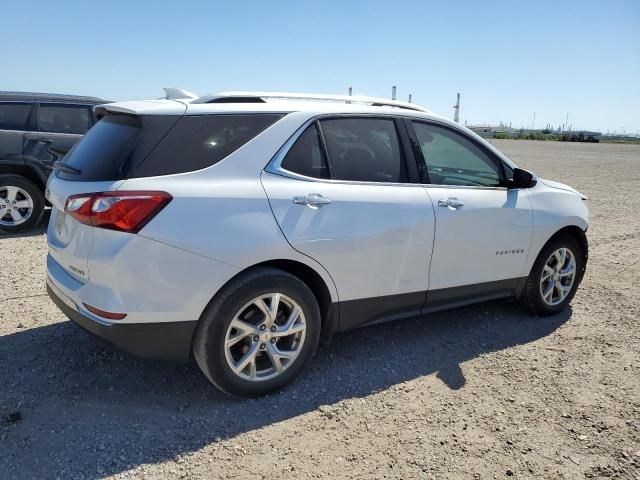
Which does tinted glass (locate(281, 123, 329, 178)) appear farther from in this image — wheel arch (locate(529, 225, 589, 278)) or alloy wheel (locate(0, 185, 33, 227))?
alloy wheel (locate(0, 185, 33, 227))

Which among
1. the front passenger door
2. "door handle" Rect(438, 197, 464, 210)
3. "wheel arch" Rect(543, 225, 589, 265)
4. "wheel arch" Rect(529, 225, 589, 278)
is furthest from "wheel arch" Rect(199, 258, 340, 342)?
"wheel arch" Rect(543, 225, 589, 265)

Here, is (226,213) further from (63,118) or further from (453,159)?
(63,118)

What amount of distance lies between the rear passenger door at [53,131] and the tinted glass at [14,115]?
0.11 metres

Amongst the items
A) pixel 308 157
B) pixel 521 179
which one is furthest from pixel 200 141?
pixel 521 179

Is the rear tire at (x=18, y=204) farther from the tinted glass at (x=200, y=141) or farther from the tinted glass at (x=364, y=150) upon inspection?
the tinted glass at (x=364, y=150)

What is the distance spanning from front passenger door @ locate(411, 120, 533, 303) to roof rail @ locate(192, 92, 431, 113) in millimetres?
232

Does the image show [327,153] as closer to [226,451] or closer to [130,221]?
[130,221]

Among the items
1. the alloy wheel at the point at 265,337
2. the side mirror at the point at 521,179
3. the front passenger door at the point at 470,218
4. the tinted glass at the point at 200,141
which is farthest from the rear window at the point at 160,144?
the side mirror at the point at 521,179

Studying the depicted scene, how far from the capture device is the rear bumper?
2.89 meters

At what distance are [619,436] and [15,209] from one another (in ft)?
24.2

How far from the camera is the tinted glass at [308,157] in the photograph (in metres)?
3.33

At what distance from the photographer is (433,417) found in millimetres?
3217

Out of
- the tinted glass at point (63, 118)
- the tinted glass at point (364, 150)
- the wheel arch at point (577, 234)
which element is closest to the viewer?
the tinted glass at point (364, 150)

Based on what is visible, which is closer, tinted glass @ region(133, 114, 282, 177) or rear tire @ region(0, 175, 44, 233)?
tinted glass @ region(133, 114, 282, 177)
